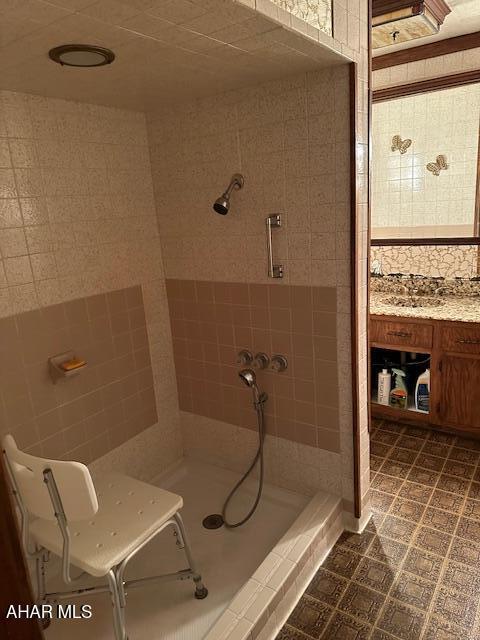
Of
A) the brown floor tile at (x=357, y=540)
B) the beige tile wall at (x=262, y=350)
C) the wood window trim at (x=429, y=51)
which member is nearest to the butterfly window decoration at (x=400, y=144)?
the wood window trim at (x=429, y=51)

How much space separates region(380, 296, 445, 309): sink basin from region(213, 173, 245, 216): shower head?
1.62m

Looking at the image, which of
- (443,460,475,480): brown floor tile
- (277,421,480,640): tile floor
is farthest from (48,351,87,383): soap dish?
(443,460,475,480): brown floor tile

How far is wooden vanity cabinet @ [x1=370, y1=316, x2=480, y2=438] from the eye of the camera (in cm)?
266

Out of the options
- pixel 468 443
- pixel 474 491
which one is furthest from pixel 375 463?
pixel 468 443

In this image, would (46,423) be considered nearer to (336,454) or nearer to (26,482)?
(26,482)

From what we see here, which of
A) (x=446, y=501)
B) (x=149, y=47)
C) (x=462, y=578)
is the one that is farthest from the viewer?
(x=446, y=501)

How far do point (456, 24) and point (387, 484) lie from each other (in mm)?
2623

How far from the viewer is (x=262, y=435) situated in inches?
88.7

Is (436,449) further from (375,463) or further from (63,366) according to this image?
(63,366)

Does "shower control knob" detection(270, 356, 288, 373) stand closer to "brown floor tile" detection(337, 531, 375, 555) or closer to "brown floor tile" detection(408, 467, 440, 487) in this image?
"brown floor tile" detection(337, 531, 375, 555)

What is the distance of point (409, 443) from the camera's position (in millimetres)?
2838

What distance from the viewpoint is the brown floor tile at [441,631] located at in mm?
1590

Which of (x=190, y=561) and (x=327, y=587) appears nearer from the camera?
(x=190, y=561)

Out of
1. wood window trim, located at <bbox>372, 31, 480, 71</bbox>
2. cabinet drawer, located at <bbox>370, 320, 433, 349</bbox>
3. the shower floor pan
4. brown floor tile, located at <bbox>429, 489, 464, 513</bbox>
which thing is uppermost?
wood window trim, located at <bbox>372, 31, 480, 71</bbox>
